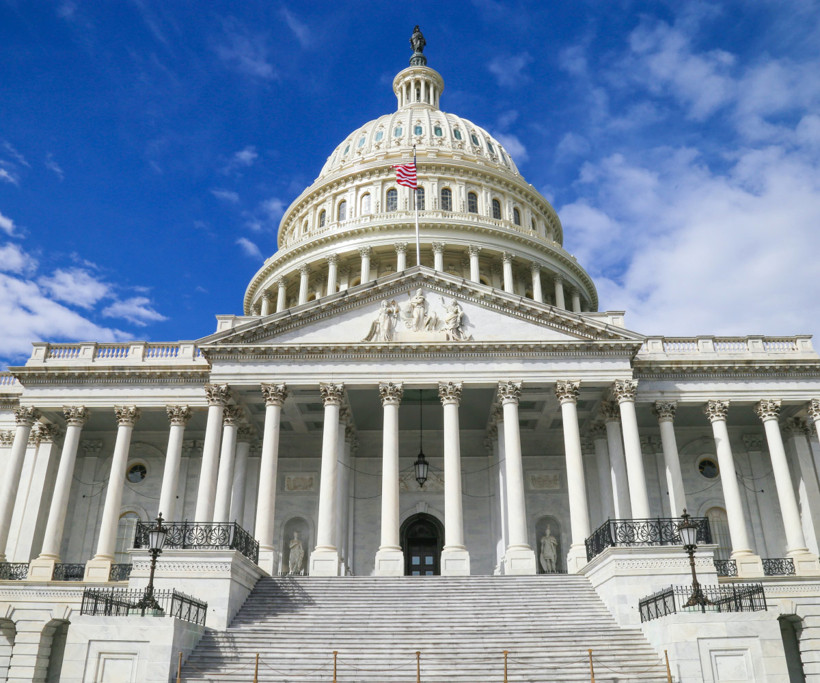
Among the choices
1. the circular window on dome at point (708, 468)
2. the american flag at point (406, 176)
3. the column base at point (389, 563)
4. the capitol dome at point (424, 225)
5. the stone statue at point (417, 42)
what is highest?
the stone statue at point (417, 42)

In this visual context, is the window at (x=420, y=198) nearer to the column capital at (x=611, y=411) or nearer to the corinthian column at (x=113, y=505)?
the column capital at (x=611, y=411)

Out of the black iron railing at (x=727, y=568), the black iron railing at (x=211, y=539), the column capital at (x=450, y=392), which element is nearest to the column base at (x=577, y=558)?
the black iron railing at (x=727, y=568)

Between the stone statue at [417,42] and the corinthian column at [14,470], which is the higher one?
the stone statue at [417,42]

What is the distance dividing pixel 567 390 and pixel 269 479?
13.6m

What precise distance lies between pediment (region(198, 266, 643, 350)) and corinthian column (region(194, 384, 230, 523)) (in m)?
2.21

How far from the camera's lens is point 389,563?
3075 cm

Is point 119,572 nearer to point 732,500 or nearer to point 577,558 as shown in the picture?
point 577,558

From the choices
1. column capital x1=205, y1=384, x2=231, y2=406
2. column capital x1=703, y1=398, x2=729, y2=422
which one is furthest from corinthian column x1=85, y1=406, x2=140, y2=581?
column capital x1=703, y1=398, x2=729, y2=422

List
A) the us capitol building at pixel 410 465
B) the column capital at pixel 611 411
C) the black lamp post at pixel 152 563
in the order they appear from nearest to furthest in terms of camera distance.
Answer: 1. the black lamp post at pixel 152 563
2. the us capitol building at pixel 410 465
3. the column capital at pixel 611 411

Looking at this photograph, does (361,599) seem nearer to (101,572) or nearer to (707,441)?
(101,572)

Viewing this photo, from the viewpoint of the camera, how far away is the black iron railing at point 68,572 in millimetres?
34250

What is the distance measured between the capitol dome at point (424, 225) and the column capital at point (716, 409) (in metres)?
20.5

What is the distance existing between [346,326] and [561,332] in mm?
9917

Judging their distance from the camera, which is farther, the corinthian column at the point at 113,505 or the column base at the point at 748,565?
the corinthian column at the point at 113,505
